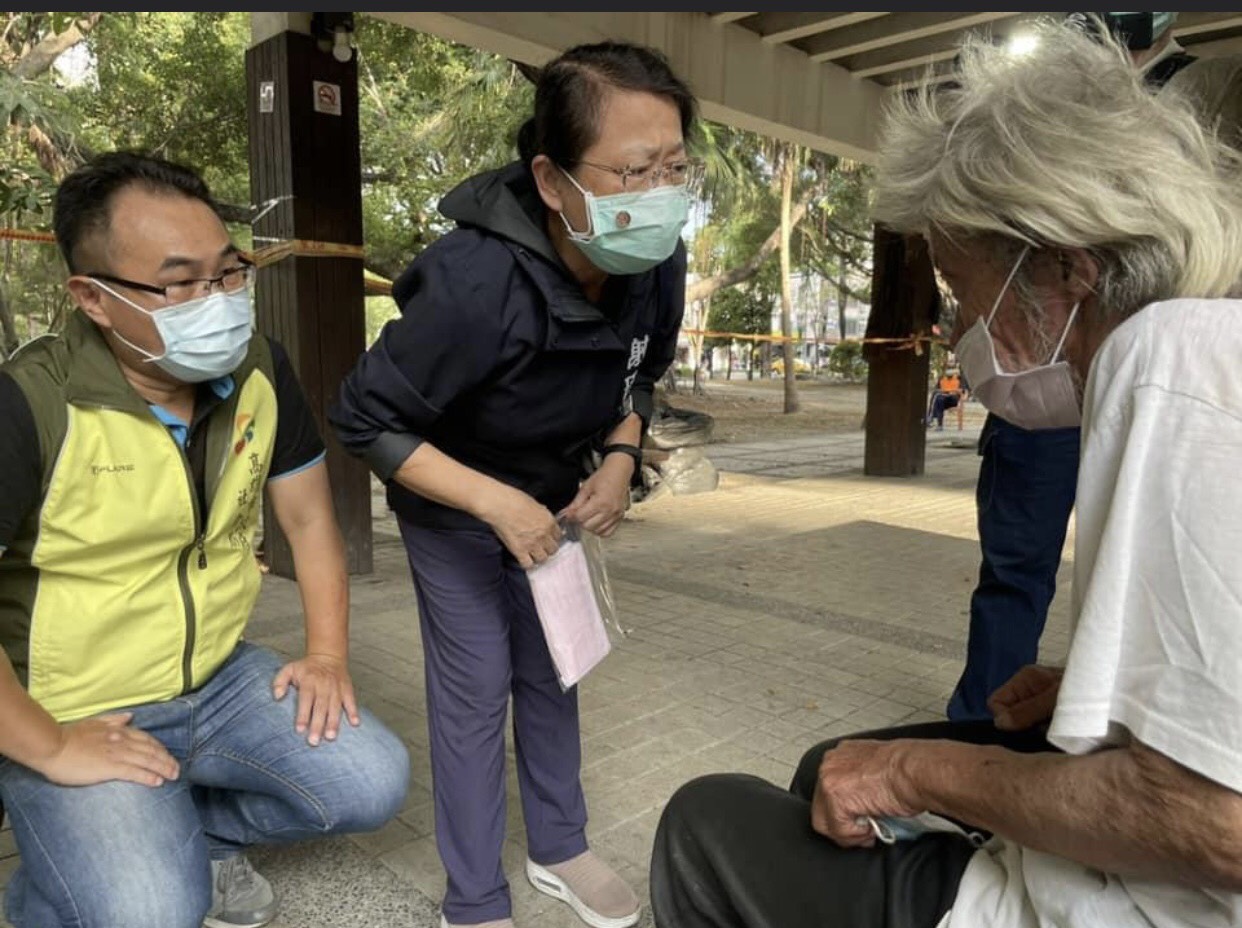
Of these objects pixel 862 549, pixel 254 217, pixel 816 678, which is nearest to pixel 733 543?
pixel 862 549

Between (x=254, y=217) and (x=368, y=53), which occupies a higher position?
(x=368, y=53)

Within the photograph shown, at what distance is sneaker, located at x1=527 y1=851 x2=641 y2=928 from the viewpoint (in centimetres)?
215

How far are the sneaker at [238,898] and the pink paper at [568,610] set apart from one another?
0.84 meters

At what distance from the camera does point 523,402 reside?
1876 mm

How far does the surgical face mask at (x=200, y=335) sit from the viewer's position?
5.79ft

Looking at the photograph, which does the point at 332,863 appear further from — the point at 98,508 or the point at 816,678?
the point at 816,678

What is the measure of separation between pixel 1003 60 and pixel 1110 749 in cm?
87

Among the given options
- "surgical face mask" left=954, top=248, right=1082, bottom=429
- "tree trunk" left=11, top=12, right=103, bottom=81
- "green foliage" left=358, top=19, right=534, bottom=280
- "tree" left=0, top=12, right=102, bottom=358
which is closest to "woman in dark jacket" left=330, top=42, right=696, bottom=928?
"surgical face mask" left=954, top=248, right=1082, bottom=429

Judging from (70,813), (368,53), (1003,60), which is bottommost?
(70,813)

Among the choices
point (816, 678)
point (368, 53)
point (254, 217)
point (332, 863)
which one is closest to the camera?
point (332, 863)

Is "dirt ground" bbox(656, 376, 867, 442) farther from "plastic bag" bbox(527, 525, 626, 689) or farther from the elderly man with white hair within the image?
the elderly man with white hair

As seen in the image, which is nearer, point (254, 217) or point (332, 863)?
point (332, 863)

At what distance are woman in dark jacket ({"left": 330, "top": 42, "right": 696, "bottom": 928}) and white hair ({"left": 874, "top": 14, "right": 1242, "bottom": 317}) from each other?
0.64 meters

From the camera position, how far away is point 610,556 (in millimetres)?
5738
